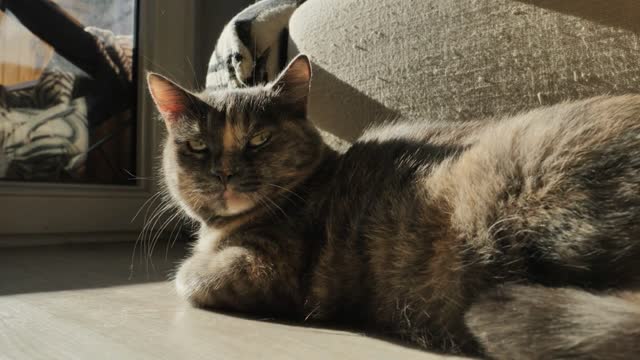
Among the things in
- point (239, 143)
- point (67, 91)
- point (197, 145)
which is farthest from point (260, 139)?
point (67, 91)

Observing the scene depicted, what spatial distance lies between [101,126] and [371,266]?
7.96 feet

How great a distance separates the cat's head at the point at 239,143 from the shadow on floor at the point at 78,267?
452 millimetres

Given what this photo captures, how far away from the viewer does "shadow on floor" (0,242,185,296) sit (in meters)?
1.68

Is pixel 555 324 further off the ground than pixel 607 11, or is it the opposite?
pixel 607 11

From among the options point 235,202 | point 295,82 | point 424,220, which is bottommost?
point 235,202

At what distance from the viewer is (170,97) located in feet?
4.94

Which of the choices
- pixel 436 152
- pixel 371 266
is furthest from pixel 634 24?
pixel 371 266

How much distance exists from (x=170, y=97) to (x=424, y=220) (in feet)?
2.50

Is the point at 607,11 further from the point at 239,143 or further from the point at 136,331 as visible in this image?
the point at 136,331

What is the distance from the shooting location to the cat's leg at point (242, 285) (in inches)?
49.1

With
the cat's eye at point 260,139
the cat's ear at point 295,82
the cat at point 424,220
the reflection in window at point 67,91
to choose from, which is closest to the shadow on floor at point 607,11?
the cat at point 424,220

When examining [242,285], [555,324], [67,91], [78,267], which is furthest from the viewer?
[67,91]

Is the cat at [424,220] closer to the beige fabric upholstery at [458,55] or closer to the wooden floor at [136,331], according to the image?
the wooden floor at [136,331]

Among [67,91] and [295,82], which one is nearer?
[295,82]
